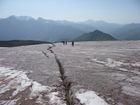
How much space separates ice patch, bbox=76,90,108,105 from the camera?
483 cm

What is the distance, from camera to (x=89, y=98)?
5.18 metres

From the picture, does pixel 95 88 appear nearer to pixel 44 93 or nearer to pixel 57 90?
pixel 57 90

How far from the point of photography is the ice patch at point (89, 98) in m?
4.83

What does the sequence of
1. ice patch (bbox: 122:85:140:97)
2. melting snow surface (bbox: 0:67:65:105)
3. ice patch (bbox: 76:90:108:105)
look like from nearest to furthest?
ice patch (bbox: 76:90:108:105) < melting snow surface (bbox: 0:67:65:105) < ice patch (bbox: 122:85:140:97)

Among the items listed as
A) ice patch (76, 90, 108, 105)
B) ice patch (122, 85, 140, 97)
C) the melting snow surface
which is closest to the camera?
ice patch (76, 90, 108, 105)

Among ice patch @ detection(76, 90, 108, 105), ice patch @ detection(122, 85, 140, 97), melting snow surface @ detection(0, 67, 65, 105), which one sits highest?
ice patch @ detection(122, 85, 140, 97)

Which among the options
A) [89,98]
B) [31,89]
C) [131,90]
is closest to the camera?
[89,98]

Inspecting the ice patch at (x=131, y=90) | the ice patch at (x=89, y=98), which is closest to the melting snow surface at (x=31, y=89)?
the ice patch at (x=89, y=98)

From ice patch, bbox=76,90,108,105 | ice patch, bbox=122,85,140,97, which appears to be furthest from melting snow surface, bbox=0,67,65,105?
ice patch, bbox=122,85,140,97

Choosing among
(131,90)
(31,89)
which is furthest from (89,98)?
(31,89)

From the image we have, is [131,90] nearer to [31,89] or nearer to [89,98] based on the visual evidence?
[89,98]

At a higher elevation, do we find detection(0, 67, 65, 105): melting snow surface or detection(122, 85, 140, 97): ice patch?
detection(122, 85, 140, 97): ice patch

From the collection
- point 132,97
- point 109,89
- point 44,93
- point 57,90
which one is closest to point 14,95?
point 44,93

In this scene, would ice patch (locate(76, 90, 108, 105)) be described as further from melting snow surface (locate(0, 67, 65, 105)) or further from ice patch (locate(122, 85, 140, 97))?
ice patch (locate(122, 85, 140, 97))
